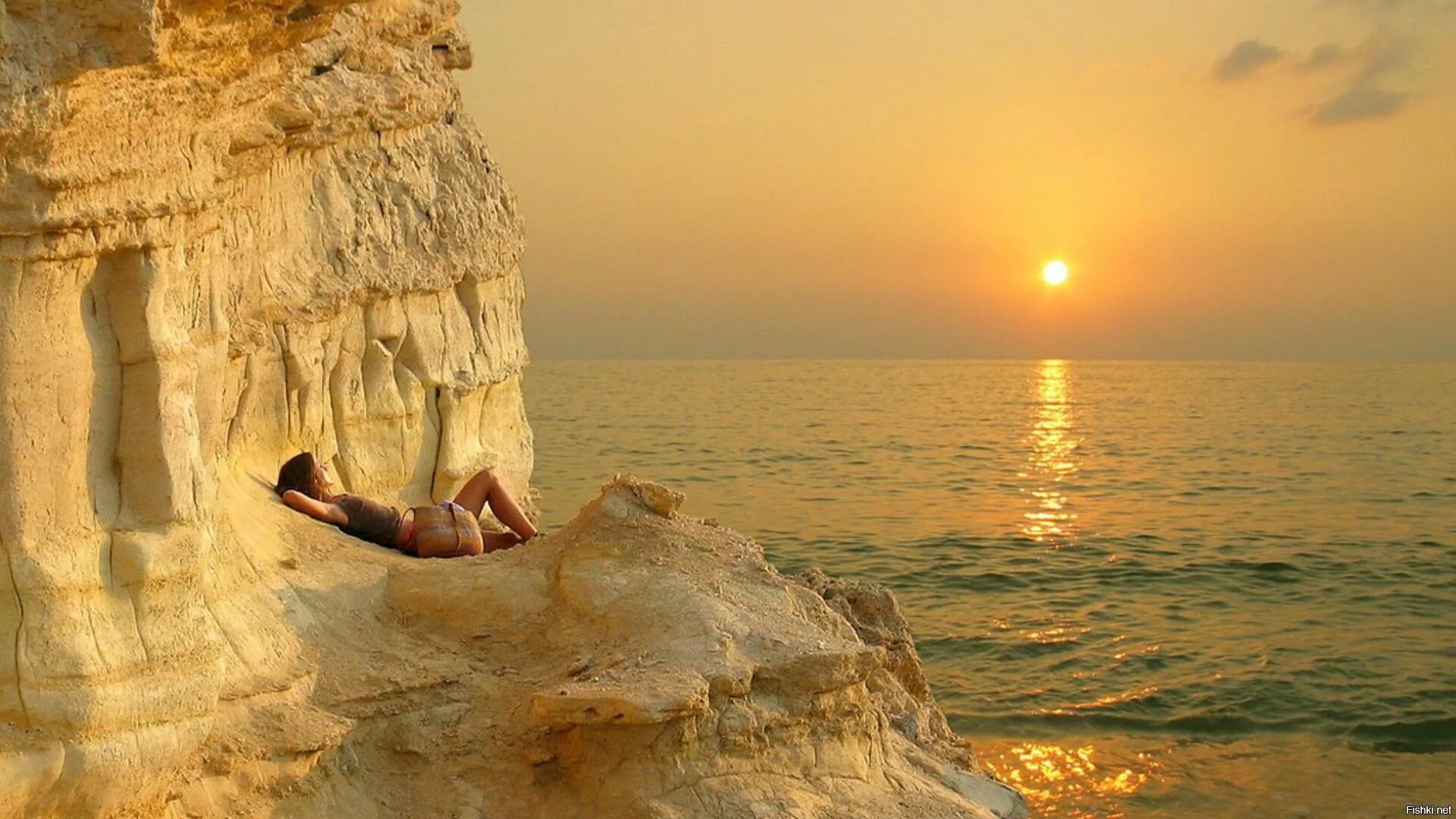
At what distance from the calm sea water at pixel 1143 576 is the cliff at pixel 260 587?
369 centimetres

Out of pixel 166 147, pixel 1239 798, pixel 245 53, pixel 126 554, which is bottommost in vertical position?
pixel 1239 798

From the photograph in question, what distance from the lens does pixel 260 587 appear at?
5492 millimetres

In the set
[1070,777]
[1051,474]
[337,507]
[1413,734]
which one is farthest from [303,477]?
[1051,474]

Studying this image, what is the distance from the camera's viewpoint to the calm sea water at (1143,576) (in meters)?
9.91

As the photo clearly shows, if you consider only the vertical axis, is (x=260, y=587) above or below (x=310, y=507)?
below

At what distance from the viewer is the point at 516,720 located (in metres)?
5.39

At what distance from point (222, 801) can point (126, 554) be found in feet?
3.12

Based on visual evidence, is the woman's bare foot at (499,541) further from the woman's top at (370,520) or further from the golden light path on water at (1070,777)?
the golden light path on water at (1070,777)

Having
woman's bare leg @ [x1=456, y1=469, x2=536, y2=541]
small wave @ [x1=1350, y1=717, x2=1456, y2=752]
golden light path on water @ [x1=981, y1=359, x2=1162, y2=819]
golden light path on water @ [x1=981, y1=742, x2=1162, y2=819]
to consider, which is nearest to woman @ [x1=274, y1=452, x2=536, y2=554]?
woman's bare leg @ [x1=456, y1=469, x2=536, y2=541]

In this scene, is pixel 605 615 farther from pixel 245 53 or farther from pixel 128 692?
pixel 245 53

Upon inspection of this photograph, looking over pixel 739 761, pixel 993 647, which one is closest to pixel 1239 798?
pixel 993 647

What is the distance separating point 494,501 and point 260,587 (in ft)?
9.22

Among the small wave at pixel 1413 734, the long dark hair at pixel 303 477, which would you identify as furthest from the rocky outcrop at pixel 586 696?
the small wave at pixel 1413 734

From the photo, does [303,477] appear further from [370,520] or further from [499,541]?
[499,541]
